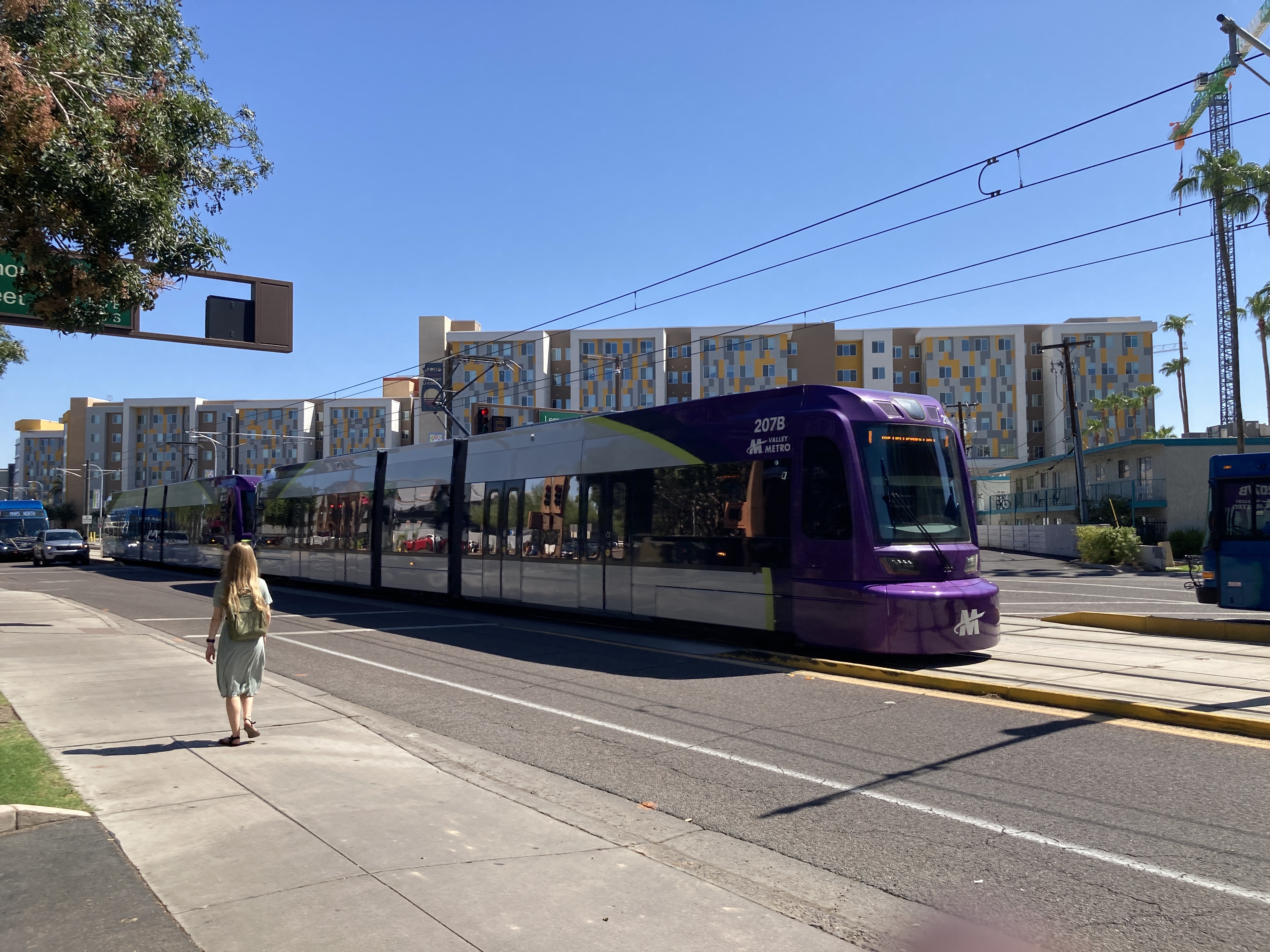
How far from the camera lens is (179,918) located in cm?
429

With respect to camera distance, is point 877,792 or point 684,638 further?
point 684,638

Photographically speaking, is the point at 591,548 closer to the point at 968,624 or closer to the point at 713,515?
the point at 713,515

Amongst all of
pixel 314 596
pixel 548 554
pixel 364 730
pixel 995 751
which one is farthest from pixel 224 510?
pixel 995 751

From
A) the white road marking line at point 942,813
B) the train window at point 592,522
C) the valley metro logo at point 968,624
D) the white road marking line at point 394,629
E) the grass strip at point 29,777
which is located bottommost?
the white road marking line at point 394,629

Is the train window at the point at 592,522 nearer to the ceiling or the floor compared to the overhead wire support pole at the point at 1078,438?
nearer to the floor

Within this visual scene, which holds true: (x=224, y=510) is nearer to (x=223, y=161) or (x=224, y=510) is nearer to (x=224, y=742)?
(x=223, y=161)

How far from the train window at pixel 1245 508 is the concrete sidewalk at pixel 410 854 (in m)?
15.0

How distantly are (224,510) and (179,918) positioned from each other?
31.3 metres

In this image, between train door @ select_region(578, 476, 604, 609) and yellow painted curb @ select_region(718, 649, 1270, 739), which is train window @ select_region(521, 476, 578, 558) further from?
yellow painted curb @ select_region(718, 649, 1270, 739)

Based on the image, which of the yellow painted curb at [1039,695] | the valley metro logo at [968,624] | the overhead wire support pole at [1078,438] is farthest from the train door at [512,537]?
the overhead wire support pole at [1078,438]

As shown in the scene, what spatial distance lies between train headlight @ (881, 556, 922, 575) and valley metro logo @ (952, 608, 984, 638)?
0.83 meters

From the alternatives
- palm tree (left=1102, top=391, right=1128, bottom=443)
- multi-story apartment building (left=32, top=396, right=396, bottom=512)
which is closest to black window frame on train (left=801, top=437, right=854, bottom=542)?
palm tree (left=1102, top=391, right=1128, bottom=443)

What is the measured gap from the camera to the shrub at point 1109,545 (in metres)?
38.7

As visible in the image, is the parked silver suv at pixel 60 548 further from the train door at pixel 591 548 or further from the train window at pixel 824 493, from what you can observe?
the train window at pixel 824 493
